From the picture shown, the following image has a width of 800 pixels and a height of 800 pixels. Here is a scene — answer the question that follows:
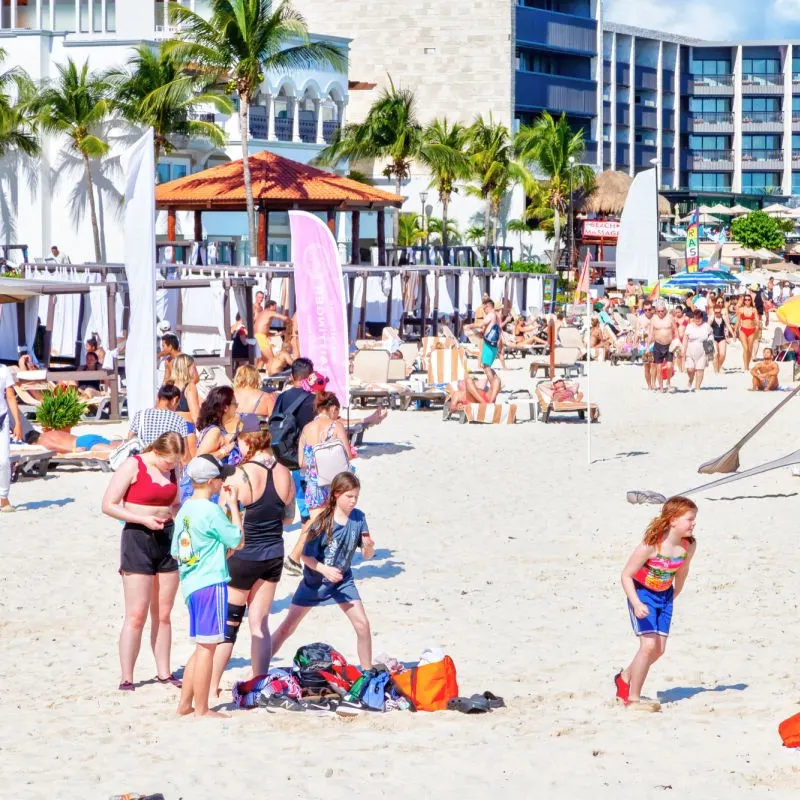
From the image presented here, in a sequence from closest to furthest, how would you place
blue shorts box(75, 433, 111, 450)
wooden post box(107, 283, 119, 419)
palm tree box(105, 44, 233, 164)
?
blue shorts box(75, 433, 111, 450) < wooden post box(107, 283, 119, 419) < palm tree box(105, 44, 233, 164)

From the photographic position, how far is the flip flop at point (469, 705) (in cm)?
723

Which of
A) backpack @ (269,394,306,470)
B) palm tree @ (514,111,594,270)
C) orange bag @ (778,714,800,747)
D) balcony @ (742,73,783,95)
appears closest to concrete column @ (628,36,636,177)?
balcony @ (742,73,783,95)

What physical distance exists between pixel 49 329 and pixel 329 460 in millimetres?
16081

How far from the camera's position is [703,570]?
10.7 m

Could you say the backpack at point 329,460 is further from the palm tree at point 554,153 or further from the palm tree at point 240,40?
the palm tree at point 554,153

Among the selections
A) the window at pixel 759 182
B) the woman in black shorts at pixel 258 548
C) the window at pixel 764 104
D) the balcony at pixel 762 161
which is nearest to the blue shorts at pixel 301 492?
the woman in black shorts at pixel 258 548

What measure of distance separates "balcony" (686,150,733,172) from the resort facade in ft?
174

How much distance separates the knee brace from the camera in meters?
7.18

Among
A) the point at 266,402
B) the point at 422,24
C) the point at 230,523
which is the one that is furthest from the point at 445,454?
the point at 422,24

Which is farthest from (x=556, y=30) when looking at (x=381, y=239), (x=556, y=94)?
(x=381, y=239)

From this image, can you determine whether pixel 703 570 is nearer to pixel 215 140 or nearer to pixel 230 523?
pixel 230 523

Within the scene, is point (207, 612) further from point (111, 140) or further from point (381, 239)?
point (111, 140)

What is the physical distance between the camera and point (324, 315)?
13258 mm

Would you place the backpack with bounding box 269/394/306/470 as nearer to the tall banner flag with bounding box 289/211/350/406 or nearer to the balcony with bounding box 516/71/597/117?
the tall banner flag with bounding box 289/211/350/406
